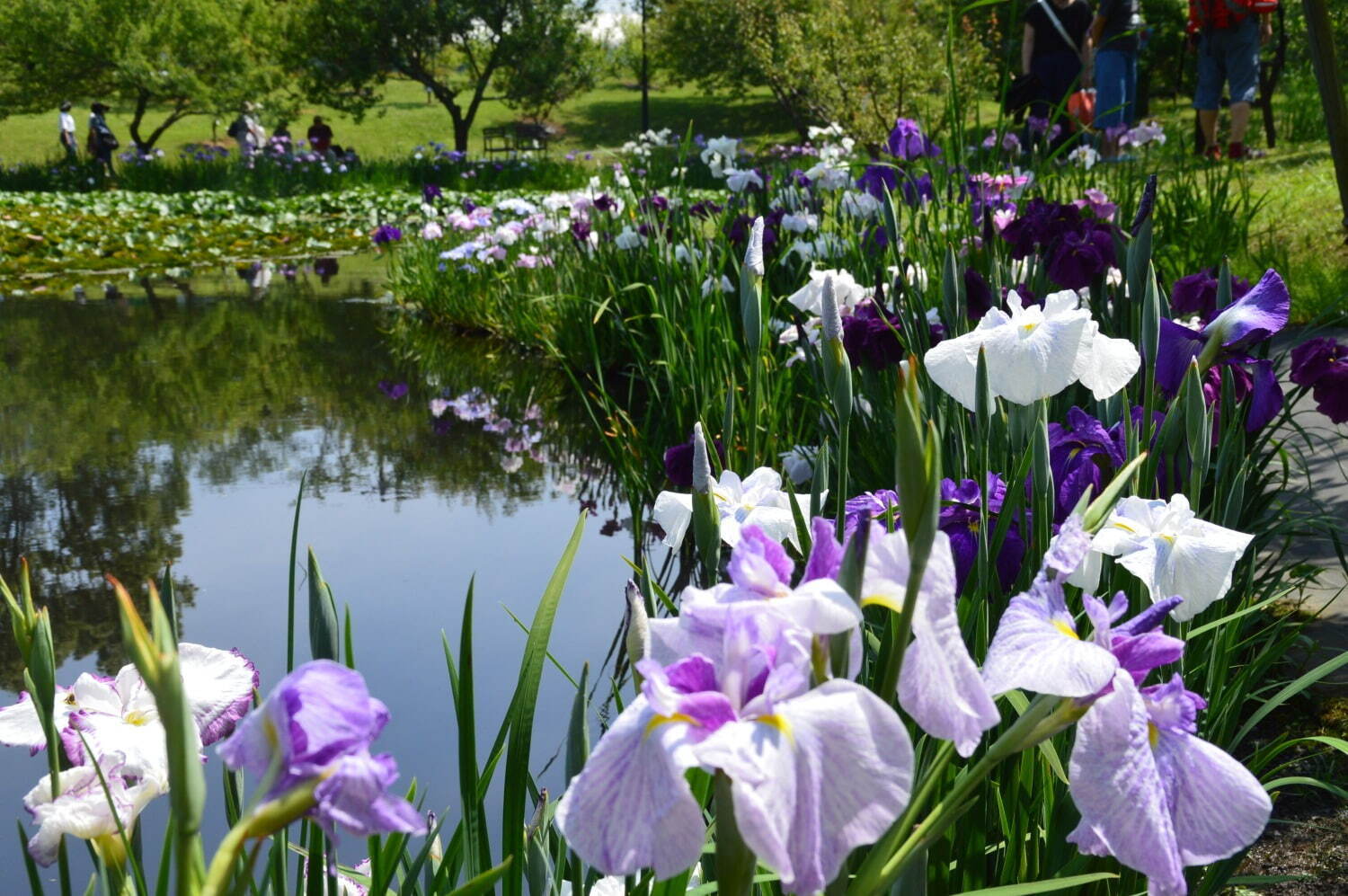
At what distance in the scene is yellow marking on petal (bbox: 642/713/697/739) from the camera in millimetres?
580

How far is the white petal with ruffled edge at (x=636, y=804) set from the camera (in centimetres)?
55

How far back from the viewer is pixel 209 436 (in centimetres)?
473

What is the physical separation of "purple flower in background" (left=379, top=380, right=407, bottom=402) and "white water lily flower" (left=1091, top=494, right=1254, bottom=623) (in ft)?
15.4

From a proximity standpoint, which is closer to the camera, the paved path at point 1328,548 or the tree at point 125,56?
the paved path at point 1328,548

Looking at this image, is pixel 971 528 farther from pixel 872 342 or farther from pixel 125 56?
pixel 125 56

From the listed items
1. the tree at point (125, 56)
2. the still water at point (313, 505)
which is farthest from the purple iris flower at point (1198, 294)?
the tree at point (125, 56)

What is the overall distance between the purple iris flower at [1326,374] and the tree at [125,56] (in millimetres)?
27485

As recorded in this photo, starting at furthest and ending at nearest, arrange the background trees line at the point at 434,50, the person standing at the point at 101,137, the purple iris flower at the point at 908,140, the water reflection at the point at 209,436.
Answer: the background trees line at the point at 434,50 < the person standing at the point at 101,137 < the purple iris flower at the point at 908,140 < the water reflection at the point at 209,436

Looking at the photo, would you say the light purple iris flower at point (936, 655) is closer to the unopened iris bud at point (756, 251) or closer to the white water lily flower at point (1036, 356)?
the white water lily flower at point (1036, 356)

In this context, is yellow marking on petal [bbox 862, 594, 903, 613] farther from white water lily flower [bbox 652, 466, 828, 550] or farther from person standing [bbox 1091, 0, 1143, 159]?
person standing [bbox 1091, 0, 1143, 159]

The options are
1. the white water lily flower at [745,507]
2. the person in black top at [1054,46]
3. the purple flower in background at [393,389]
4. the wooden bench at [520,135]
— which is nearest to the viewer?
the white water lily flower at [745,507]

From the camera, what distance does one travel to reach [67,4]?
2530cm

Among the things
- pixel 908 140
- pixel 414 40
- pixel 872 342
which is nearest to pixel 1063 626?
pixel 872 342

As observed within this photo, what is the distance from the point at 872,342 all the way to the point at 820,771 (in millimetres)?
1814
